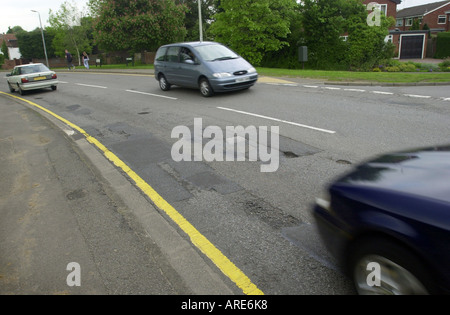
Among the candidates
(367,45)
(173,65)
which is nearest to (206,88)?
(173,65)

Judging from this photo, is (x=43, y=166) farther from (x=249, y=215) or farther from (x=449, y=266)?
(x=449, y=266)

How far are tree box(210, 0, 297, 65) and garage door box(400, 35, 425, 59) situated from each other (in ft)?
75.0

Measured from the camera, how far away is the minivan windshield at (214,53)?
12695mm

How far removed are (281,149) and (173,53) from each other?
28.9ft

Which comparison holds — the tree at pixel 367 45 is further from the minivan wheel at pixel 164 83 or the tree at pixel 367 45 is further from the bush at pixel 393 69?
the minivan wheel at pixel 164 83

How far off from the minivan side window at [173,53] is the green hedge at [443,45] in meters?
42.7

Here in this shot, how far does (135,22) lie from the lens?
115ft

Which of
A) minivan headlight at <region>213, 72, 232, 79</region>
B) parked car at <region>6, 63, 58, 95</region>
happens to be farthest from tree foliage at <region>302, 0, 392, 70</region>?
parked car at <region>6, 63, 58, 95</region>

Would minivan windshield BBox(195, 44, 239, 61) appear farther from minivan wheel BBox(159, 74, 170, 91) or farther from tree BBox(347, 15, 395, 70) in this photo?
tree BBox(347, 15, 395, 70)

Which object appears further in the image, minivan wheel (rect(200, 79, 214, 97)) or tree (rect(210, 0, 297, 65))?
tree (rect(210, 0, 297, 65))

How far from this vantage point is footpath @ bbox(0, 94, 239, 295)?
3111 millimetres

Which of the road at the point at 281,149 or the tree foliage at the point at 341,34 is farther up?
the tree foliage at the point at 341,34

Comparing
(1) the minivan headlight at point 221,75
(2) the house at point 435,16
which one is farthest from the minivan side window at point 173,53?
(2) the house at point 435,16

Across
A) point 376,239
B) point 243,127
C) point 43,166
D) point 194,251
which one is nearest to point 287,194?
point 194,251
